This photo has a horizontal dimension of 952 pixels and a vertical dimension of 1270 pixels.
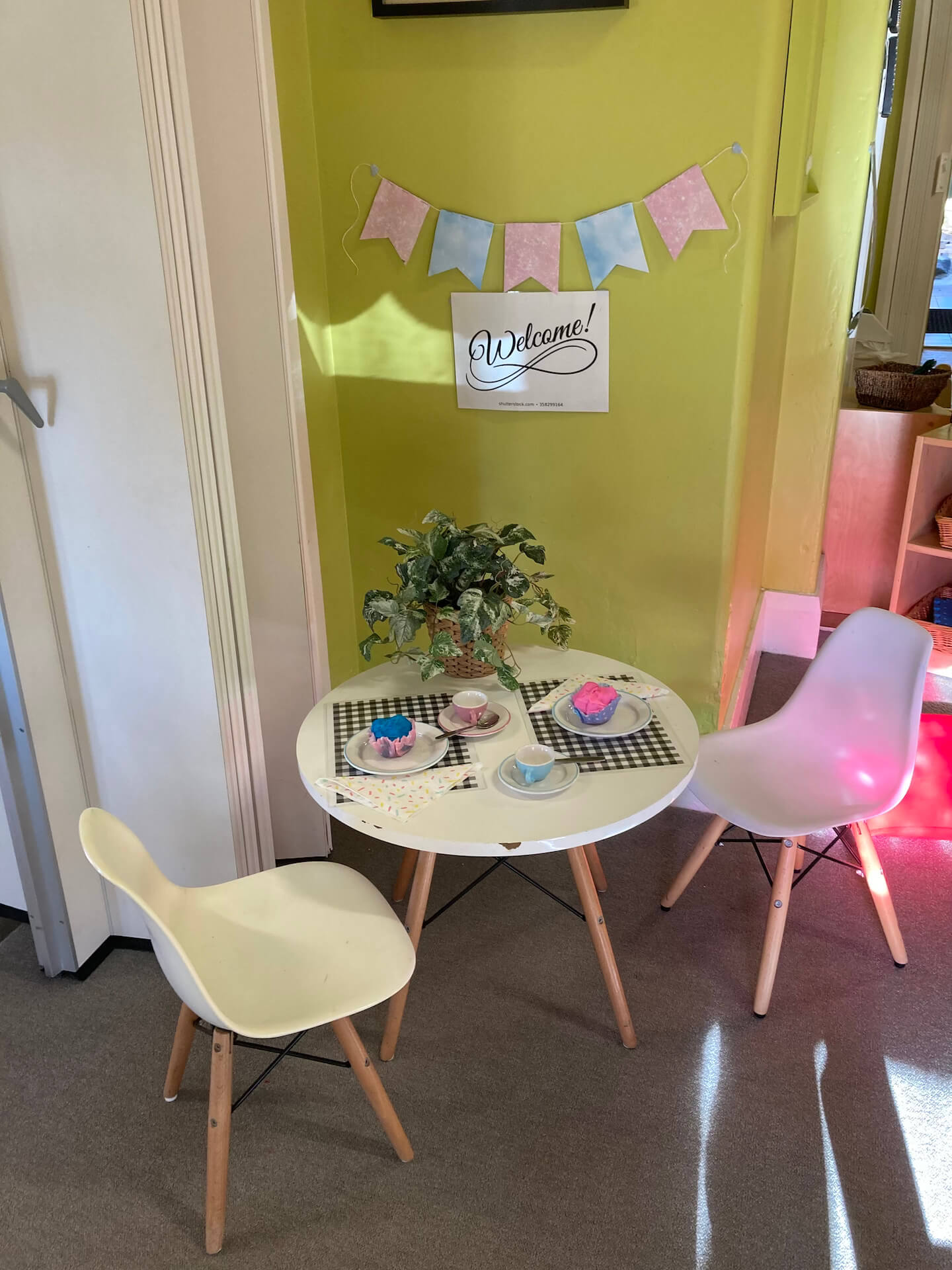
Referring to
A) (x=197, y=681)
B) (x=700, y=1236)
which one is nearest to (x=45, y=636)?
(x=197, y=681)

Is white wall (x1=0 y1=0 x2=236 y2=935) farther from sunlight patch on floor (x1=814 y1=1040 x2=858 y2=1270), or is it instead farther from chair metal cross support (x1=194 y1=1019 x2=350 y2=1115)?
sunlight patch on floor (x1=814 y1=1040 x2=858 y2=1270)

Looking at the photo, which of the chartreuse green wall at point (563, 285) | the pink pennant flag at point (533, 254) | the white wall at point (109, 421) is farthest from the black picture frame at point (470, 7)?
the white wall at point (109, 421)

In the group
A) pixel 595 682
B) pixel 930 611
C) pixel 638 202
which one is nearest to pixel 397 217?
pixel 638 202

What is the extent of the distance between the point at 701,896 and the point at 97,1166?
4.58 ft

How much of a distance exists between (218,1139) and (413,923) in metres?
0.49

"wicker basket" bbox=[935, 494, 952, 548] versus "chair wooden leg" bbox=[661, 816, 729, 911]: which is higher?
"wicker basket" bbox=[935, 494, 952, 548]

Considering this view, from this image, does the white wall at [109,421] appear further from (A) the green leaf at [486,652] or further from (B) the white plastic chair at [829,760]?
(B) the white plastic chair at [829,760]

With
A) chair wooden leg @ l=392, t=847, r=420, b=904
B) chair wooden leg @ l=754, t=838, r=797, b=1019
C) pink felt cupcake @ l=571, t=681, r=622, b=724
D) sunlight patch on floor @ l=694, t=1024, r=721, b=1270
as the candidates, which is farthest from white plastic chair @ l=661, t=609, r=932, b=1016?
chair wooden leg @ l=392, t=847, r=420, b=904

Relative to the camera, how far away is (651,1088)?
1.80 metres

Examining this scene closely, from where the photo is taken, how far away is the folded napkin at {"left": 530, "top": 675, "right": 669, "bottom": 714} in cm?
188

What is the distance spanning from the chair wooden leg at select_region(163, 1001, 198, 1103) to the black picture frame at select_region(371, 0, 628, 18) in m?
2.04

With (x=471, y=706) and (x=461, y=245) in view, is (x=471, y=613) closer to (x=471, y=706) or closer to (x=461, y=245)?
(x=471, y=706)

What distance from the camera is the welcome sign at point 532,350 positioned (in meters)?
2.25

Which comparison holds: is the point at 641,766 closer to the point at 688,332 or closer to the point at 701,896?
the point at 701,896
